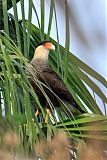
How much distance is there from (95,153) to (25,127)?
83cm

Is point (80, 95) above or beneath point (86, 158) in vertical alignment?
above

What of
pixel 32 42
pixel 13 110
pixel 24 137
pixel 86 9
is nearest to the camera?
pixel 86 9

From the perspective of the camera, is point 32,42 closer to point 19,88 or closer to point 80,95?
point 80,95

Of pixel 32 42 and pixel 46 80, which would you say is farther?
pixel 46 80

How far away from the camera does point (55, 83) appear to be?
3039 millimetres

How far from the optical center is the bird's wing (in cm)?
295

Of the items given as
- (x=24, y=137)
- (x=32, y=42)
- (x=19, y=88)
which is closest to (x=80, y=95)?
(x=32, y=42)

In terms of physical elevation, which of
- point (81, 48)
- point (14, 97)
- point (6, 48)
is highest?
point (6, 48)

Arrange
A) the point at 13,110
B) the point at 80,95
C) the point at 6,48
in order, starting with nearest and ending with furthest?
the point at 13,110
the point at 6,48
the point at 80,95

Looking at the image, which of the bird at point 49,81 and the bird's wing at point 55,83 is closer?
the bird at point 49,81

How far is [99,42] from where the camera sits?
0.47 metres

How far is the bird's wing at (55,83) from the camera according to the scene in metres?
2.95

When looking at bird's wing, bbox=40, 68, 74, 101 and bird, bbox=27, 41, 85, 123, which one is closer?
bird, bbox=27, 41, 85, 123

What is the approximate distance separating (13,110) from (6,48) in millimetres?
331
